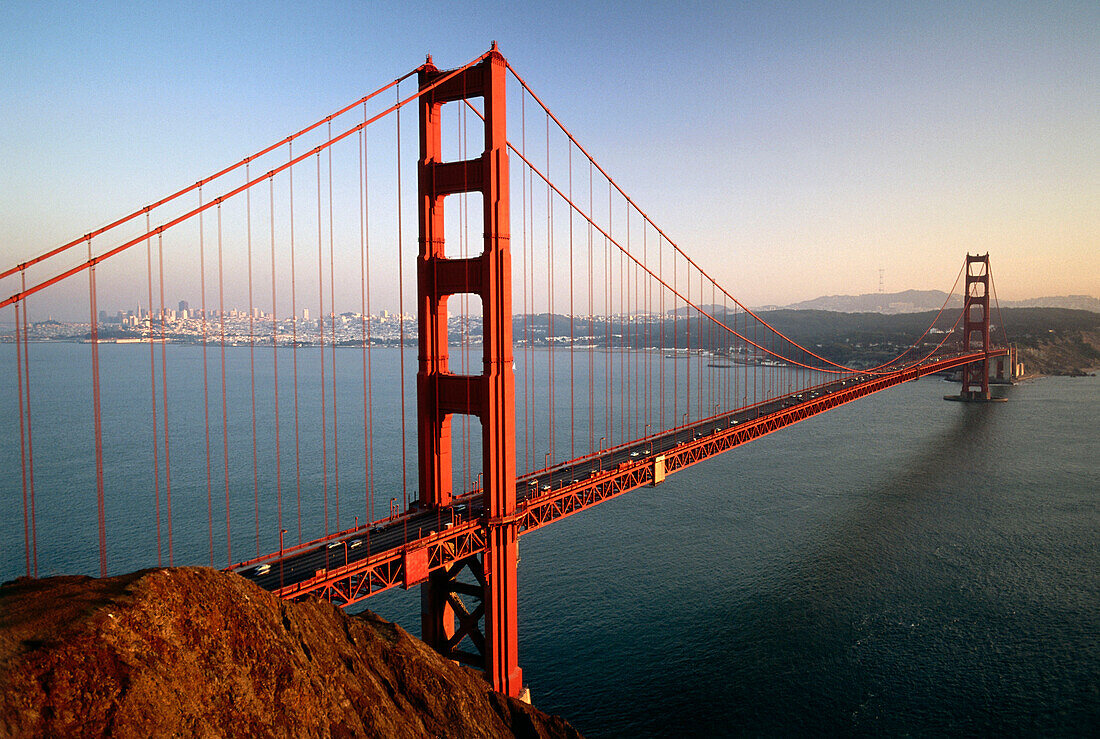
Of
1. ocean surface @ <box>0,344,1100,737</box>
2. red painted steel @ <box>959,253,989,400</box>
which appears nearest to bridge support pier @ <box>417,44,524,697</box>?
A: ocean surface @ <box>0,344,1100,737</box>

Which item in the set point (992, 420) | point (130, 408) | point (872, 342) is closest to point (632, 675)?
point (992, 420)

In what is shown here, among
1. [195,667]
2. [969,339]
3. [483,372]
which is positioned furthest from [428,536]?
[969,339]

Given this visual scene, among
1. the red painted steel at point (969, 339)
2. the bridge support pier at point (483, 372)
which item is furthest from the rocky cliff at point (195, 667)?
the red painted steel at point (969, 339)

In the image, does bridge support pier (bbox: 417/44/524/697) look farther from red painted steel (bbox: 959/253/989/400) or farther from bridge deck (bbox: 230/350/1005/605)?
red painted steel (bbox: 959/253/989/400)

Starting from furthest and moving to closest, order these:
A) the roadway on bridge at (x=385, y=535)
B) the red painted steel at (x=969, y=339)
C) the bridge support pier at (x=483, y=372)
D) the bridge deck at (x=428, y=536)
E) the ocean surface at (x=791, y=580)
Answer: the red painted steel at (x=969, y=339) → the ocean surface at (x=791, y=580) → the bridge support pier at (x=483, y=372) → the roadway on bridge at (x=385, y=535) → the bridge deck at (x=428, y=536)

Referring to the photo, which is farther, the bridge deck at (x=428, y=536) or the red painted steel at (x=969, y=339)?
the red painted steel at (x=969, y=339)

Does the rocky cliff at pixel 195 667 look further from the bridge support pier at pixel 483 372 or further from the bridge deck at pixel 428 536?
the bridge support pier at pixel 483 372

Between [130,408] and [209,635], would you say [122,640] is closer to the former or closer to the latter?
[209,635]
